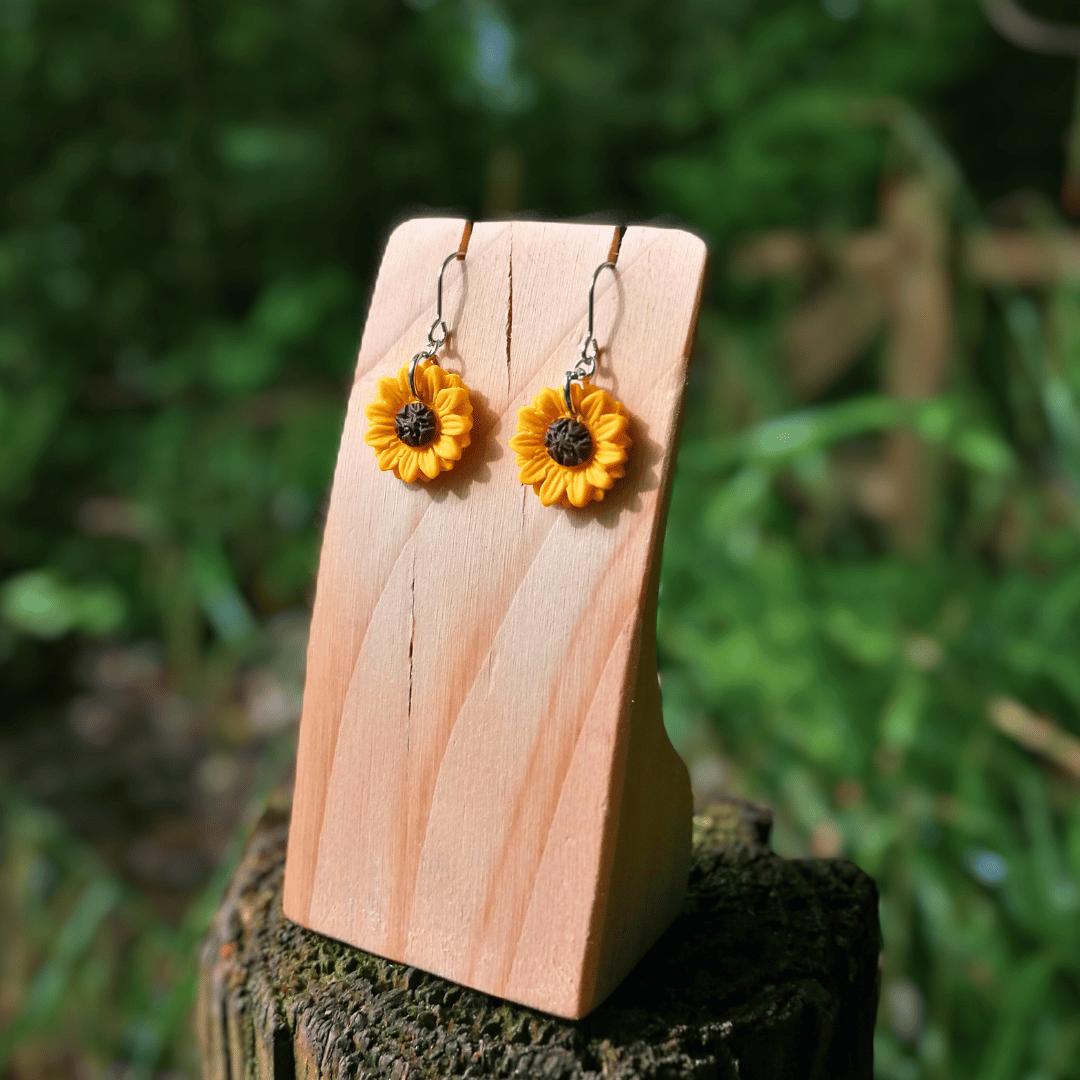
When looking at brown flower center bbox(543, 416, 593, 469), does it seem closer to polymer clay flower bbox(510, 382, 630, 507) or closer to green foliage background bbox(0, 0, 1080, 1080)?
polymer clay flower bbox(510, 382, 630, 507)

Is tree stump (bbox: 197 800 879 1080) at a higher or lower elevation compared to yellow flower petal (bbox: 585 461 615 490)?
lower

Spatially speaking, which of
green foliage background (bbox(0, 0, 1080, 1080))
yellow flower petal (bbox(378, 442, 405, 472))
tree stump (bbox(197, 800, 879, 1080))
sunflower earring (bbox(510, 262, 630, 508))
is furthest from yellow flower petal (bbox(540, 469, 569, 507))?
green foliage background (bbox(0, 0, 1080, 1080))

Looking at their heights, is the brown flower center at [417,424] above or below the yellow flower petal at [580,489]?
above

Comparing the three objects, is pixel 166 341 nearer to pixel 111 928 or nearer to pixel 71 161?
pixel 71 161

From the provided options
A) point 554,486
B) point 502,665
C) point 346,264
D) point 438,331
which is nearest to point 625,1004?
point 502,665

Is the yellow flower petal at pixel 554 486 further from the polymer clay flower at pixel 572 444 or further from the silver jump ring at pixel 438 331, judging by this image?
the silver jump ring at pixel 438 331

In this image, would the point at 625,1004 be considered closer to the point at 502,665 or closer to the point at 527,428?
the point at 502,665

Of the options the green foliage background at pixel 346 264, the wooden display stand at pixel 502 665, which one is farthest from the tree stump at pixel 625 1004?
the green foliage background at pixel 346 264
